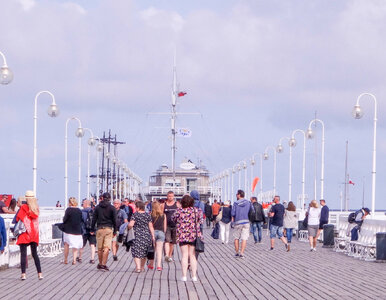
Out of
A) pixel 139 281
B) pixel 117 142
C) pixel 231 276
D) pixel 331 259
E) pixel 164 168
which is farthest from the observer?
pixel 117 142

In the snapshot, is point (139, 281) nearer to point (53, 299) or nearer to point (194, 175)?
point (53, 299)

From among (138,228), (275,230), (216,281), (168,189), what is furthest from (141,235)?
(168,189)

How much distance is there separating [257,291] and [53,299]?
3.75 metres

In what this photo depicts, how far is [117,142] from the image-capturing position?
439 feet

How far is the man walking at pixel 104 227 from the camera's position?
21844 millimetres

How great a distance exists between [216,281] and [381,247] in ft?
28.1

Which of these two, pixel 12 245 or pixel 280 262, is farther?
pixel 280 262

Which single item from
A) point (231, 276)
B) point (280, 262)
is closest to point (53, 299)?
point (231, 276)

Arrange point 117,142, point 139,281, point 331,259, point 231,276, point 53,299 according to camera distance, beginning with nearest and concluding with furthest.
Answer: point 53,299, point 139,281, point 231,276, point 331,259, point 117,142

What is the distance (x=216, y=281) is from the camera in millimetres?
19125

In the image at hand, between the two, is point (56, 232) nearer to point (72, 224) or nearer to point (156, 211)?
point (72, 224)

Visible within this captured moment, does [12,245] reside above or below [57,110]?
below

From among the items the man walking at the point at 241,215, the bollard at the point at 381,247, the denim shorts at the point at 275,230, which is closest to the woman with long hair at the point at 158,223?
the man walking at the point at 241,215

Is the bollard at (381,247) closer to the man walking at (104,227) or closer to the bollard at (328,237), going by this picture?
the man walking at (104,227)
